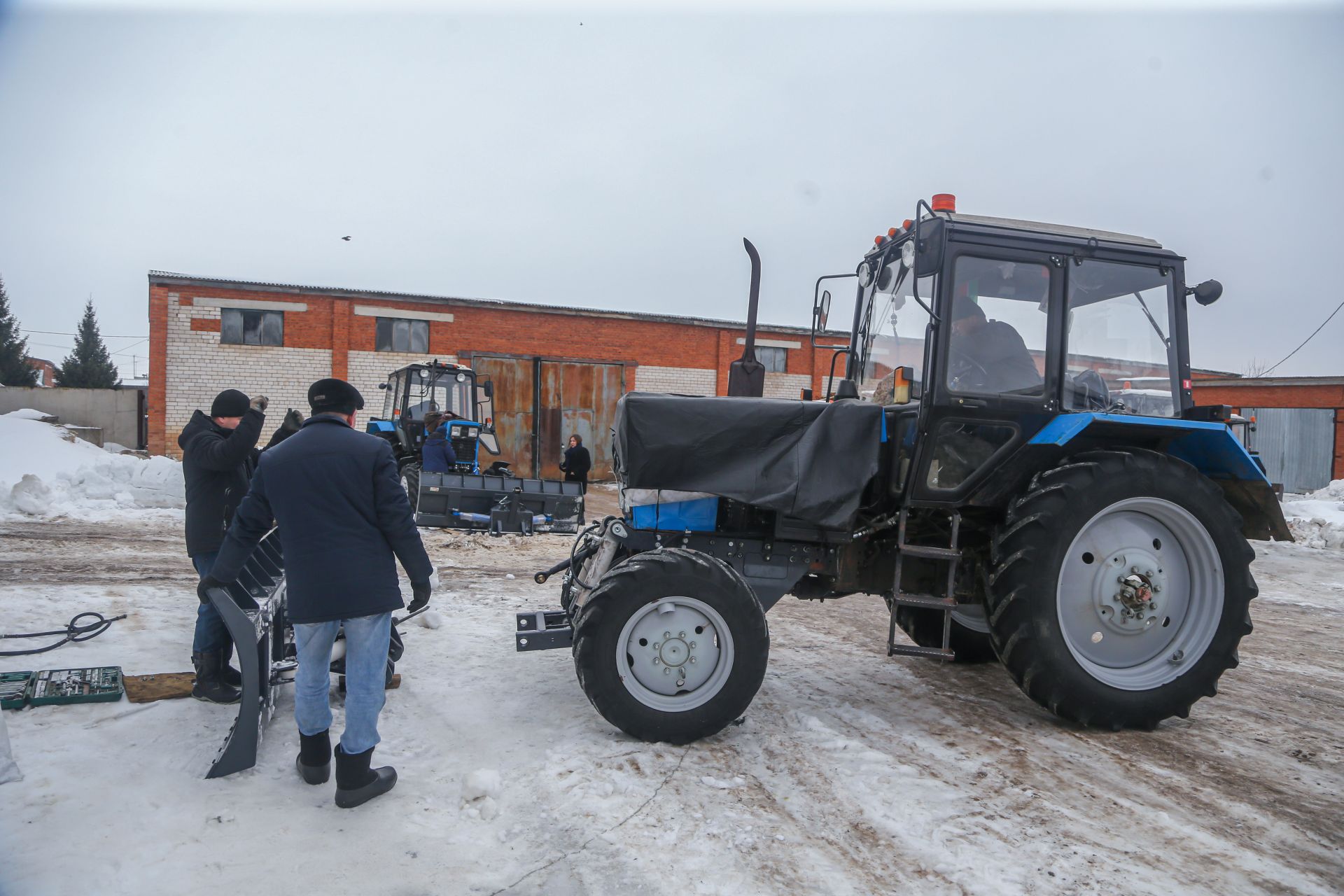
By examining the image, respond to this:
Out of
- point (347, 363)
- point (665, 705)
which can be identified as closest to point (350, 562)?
point (665, 705)

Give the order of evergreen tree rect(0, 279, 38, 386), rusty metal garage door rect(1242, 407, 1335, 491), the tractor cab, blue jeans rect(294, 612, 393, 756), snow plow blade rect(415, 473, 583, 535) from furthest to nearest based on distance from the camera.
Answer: evergreen tree rect(0, 279, 38, 386)
rusty metal garage door rect(1242, 407, 1335, 491)
the tractor cab
snow plow blade rect(415, 473, 583, 535)
blue jeans rect(294, 612, 393, 756)

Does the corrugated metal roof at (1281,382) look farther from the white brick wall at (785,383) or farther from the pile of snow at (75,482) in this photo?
the pile of snow at (75,482)

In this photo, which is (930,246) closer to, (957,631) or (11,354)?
(957,631)

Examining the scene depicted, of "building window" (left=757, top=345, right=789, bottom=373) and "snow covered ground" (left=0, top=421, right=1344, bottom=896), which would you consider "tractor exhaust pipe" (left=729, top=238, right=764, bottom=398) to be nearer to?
"snow covered ground" (left=0, top=421, right=1344, bottom=896)

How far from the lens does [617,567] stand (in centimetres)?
382

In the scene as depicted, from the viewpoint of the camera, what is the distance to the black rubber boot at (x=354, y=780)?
121 inches

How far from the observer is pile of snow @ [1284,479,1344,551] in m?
11.7

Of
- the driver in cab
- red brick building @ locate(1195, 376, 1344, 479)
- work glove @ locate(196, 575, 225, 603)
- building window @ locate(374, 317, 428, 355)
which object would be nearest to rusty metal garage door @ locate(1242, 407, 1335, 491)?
red brick building @ locate(1195, 376, 1344, 479)

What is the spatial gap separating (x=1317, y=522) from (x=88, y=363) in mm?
53927

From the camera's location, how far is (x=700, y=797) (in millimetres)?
3295

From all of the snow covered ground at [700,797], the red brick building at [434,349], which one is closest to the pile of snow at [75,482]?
the red brick building at [434,349]

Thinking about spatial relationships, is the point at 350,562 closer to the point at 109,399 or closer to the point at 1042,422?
the point at 1042,422

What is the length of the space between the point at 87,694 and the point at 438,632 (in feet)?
7.10

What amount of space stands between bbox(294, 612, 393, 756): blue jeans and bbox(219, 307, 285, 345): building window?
18252mm
